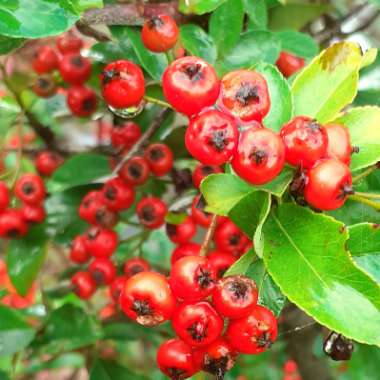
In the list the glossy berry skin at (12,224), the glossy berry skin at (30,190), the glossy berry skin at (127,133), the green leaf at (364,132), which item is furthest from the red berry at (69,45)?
the green leaf at (364,132)

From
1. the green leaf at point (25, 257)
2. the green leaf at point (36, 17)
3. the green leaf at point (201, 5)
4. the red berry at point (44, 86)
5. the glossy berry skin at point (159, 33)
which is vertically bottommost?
the green leaf at point (25, 257)

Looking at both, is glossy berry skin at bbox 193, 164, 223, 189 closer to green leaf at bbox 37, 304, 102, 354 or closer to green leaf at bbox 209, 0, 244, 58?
green leaf at bbox 209, 0, 244, 58

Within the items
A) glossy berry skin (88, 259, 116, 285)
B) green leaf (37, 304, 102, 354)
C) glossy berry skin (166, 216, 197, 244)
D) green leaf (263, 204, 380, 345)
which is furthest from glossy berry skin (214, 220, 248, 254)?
green leaf (37, 304, 102, 354)

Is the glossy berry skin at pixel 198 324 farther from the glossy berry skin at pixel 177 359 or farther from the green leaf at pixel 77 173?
the green leaf at pixel 77 173

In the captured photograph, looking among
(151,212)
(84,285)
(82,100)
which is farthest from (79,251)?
(82,100)

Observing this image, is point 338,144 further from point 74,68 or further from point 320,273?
point 74,68

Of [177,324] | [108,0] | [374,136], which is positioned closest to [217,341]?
[177,324]
